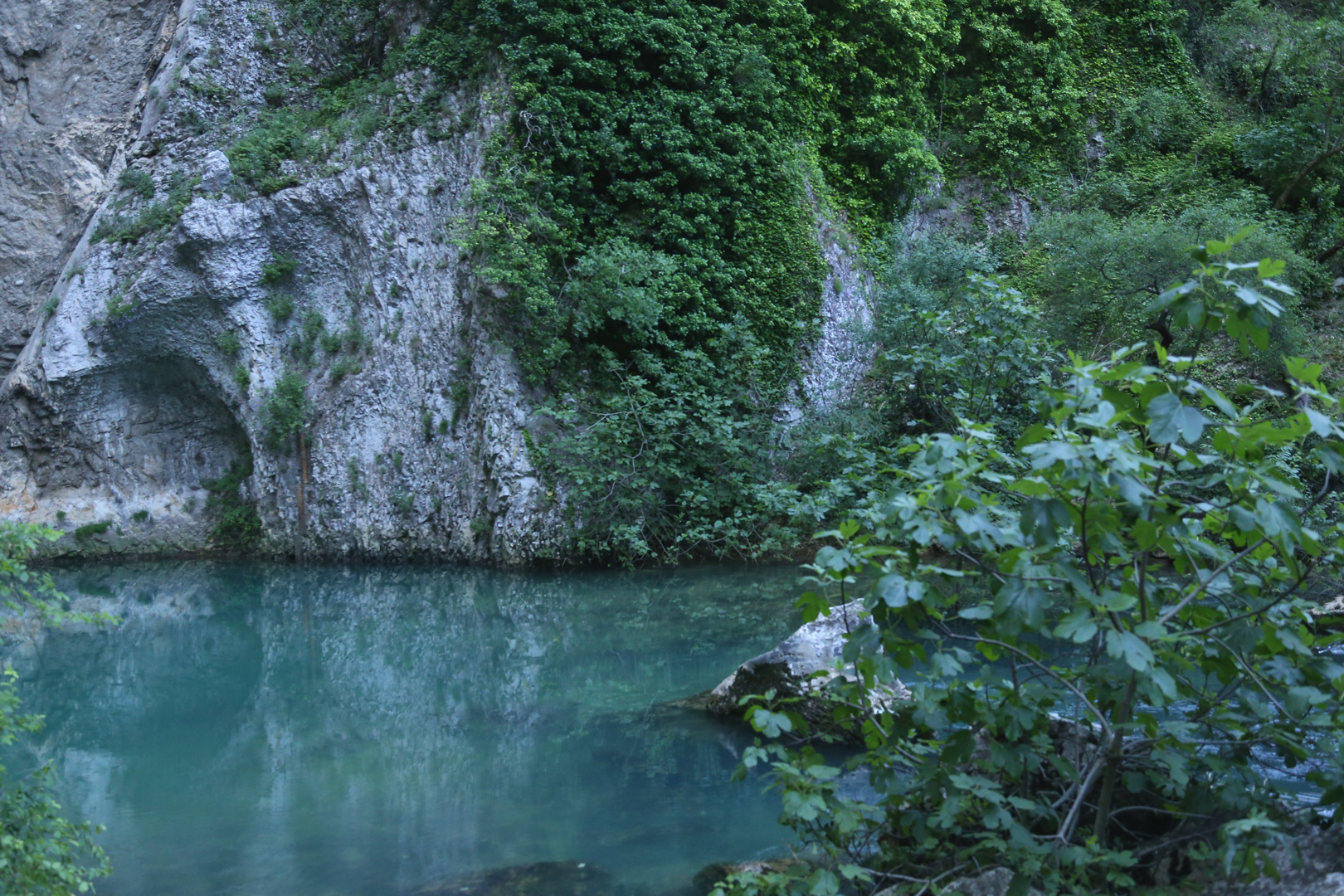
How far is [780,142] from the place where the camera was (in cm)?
1587

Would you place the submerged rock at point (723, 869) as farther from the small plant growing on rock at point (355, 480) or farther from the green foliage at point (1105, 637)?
the small plant growing on rock at point (355, 480)

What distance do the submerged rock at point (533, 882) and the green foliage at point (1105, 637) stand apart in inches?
50.7

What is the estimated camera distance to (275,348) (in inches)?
629

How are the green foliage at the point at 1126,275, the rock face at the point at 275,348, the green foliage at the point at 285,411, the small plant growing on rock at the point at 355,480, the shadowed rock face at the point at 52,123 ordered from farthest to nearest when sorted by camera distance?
the shadowed rock face at the point at 52,123
the green foliage at the point at 285,411
the small plant growing on rock at the point at 355,480
the rock face at the point at 275,348
the green foliage at the point at 1126,275

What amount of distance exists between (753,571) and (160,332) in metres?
11.4

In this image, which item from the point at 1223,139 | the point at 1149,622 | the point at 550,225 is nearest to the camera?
the point at 1149,622

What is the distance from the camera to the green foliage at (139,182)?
16.2 m

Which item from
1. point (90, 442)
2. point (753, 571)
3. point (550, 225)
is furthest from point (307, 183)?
point (753, 571)

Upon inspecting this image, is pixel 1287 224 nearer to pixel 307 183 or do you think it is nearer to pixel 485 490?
pixel 485 490

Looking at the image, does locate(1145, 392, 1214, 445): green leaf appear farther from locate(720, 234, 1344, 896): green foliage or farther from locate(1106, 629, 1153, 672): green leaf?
locate(1106, 629, 1153, 672): green leaf

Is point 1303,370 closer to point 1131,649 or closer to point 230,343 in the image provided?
point 1131,649

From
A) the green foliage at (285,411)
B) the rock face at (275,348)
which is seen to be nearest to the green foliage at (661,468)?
the rock face at (275,348)

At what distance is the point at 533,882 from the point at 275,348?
44.9 feet

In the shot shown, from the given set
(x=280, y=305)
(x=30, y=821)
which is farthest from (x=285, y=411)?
(x=30, y=821)
